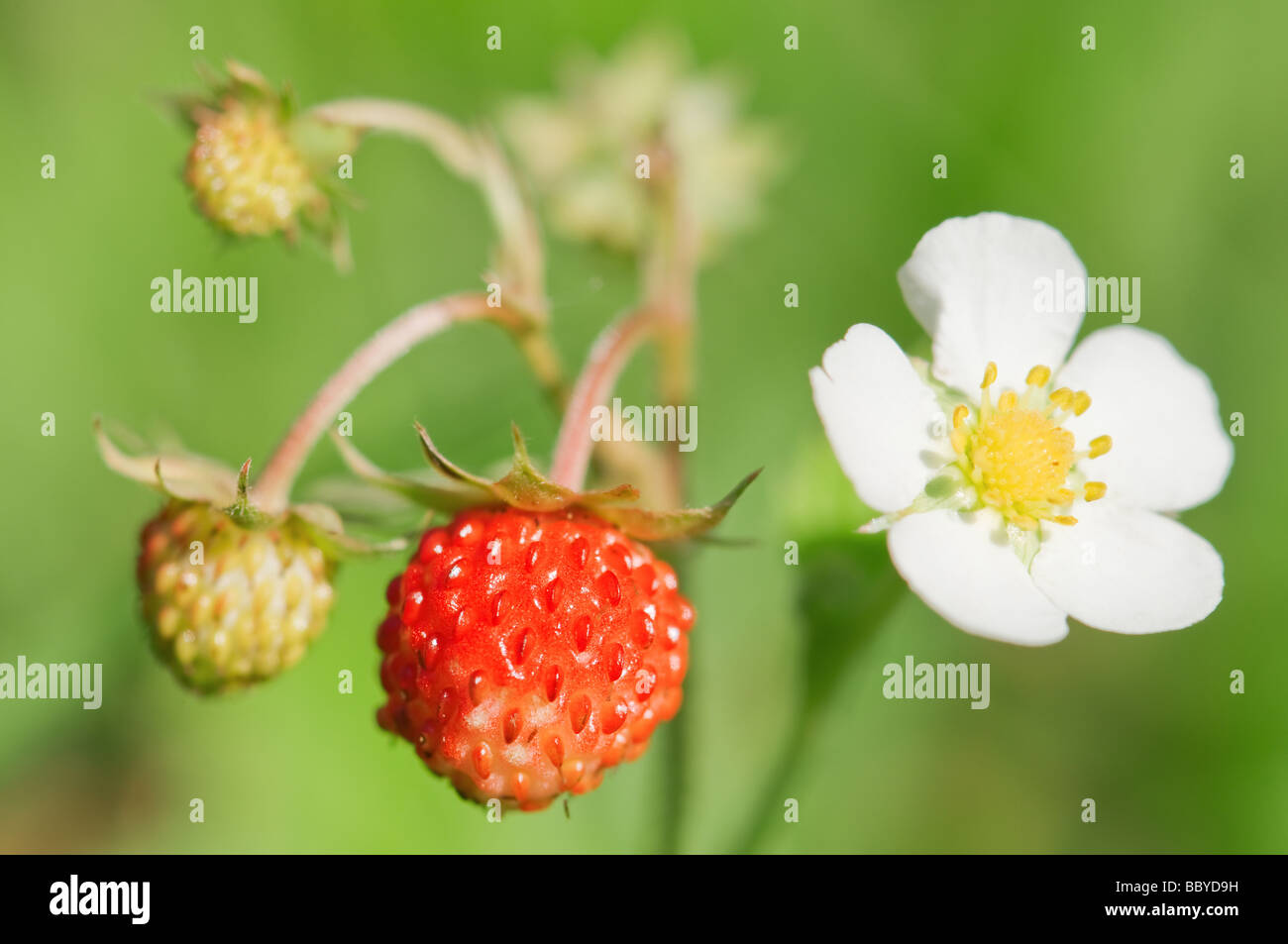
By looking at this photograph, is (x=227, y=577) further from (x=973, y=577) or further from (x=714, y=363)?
(x=714, y=363)

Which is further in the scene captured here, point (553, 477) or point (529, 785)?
point (553, 477)

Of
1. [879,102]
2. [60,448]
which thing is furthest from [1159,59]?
[60,448]

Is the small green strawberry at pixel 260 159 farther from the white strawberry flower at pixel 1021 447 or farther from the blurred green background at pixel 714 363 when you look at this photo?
the blurred green background at pixel 714 363

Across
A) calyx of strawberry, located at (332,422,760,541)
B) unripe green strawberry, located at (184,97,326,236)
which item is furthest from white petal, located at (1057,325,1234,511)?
unripe green strawberry, located at (184,97,326,236)

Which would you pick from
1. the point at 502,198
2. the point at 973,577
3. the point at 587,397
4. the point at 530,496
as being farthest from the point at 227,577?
the point at 973,577
